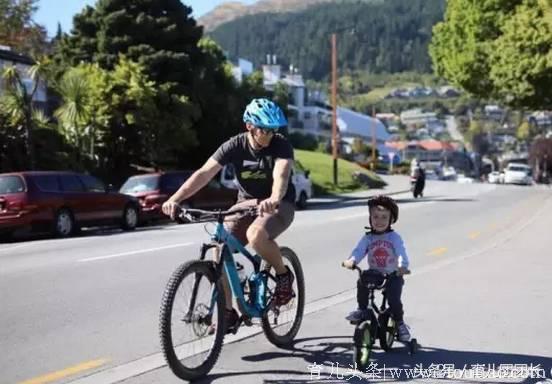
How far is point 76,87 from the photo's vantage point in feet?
91.2

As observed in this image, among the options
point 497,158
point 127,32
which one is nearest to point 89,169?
point 127,32

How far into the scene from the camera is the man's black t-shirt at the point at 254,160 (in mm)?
6219

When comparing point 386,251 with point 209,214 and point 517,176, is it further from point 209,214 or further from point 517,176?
point 517,176

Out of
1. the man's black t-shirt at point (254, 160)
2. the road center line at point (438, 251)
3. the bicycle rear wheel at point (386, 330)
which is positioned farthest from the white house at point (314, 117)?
the man's black t-shirt at point (254, 160)

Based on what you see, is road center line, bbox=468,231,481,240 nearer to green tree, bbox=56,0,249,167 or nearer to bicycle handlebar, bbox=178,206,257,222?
bicycle handlebar, bbox=178,206,257,222

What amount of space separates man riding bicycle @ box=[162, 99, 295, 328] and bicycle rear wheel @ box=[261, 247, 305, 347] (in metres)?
0.43

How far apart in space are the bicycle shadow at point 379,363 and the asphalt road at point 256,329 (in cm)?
2

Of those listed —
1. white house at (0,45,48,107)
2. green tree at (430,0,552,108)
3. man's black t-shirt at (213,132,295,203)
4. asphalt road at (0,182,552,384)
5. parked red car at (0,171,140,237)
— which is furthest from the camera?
white house at (0,45,48,107)

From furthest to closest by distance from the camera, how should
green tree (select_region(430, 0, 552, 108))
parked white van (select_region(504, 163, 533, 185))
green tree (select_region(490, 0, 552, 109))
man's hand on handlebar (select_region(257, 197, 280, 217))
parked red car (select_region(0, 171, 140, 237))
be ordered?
parked white van (select_region(504, 163, 533, 185)) → green tree (select_region(430, 0, 552, 108)) → green tree (select_region(490, 0, 552, 109)) → parked red car (select_region(0, 171, 140, 237)) → man's hand on handlebar (select_region(257, 197, 280, 217))

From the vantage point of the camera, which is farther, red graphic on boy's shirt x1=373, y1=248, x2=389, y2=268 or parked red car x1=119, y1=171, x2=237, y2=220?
parked red car x1=119, y1=171, x2=237, y2=220

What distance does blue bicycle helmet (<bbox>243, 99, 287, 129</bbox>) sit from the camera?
19.8 feet

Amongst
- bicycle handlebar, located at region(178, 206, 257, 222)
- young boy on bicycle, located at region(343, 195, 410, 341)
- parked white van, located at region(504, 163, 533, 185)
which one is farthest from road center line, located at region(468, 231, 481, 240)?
parked white van, located at region(504, 163, 533, 185)

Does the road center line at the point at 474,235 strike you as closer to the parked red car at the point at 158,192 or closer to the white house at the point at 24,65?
the parked red car at the point at 158,192

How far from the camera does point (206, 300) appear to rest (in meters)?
5.89
